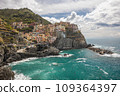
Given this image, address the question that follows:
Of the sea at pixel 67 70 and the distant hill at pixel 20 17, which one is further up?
the distant hill at pixel 20 17

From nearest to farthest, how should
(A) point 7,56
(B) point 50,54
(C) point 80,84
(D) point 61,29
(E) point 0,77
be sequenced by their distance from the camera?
(C) point 80,84, (E) point 0,77, (A) point 7,56, (B) point 50,54, (D) point 61,29

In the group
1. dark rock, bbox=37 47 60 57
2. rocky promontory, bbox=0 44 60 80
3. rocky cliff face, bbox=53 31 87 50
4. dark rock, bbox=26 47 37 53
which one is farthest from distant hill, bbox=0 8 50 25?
dark rock, bbox=37 47 60 57

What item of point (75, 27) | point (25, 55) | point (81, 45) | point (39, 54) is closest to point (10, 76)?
point (25, 55)

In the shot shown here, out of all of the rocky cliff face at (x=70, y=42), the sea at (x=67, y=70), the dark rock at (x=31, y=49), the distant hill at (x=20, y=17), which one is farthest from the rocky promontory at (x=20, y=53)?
the distant hill at (x=20, y=17)

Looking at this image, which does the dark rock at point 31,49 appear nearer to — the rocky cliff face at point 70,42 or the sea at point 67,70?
the sea at point 67,70

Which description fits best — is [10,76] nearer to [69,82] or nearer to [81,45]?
[69,82]

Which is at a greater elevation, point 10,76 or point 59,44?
point 59,44

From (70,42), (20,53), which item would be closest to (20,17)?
(70,42)

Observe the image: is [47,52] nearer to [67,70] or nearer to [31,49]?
[31,49]
